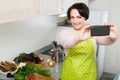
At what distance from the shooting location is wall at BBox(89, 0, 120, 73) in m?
3.68

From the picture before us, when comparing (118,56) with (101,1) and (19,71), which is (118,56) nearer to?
(101,1)

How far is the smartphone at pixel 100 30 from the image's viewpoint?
1.37 meters

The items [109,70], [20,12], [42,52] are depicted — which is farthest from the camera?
[109,70]

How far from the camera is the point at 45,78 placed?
67.7 inches

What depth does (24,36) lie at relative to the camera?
95.4 inches

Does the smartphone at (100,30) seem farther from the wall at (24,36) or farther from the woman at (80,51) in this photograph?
the wall at (24,36)

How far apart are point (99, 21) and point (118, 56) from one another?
0.82 metres

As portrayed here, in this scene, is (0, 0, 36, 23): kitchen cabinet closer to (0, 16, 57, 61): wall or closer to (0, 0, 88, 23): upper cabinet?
(0, 0, 88, 23): upper cabinet

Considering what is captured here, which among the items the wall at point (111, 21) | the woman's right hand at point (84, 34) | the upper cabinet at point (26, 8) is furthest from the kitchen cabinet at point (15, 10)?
the wall at point (111, 21)

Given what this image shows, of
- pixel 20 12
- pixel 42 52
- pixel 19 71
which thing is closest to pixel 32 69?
pixel 19 71

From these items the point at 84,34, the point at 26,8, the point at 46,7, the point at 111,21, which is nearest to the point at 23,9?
the point at 26,8

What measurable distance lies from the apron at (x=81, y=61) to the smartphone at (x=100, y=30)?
355 mm

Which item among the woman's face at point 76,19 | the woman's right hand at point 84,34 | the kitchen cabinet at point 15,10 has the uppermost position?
the kitchen cabinet at point 15,10

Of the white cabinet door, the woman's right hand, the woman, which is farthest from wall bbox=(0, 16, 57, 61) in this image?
the woman's right hand
